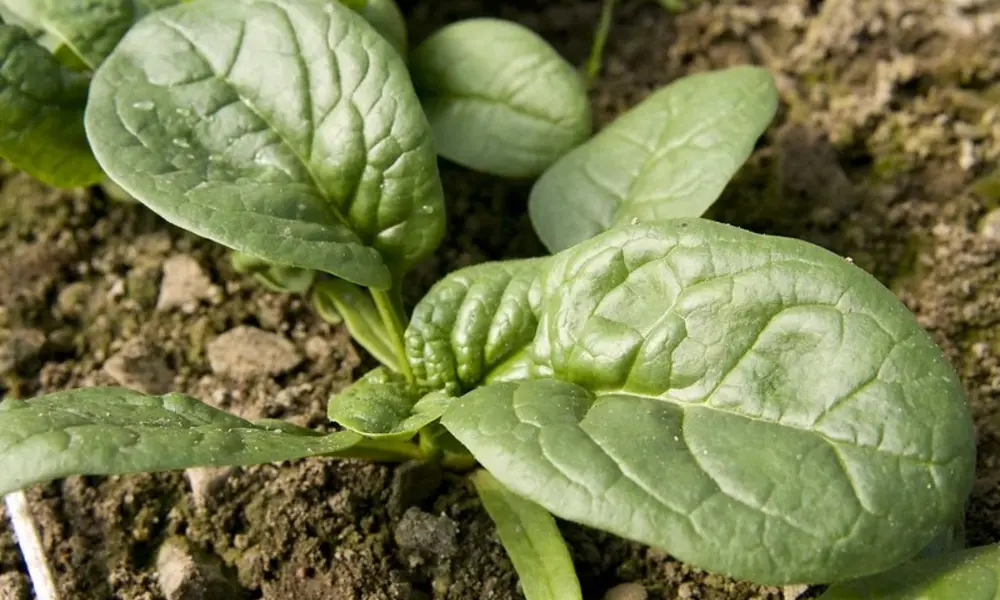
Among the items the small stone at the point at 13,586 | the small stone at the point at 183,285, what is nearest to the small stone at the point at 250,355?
the small stone at the point at 183,285

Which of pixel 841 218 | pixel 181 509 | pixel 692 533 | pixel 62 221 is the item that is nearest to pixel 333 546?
pixel 181 509

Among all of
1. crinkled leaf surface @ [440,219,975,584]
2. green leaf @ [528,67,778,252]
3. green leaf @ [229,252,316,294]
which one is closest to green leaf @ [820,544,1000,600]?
crinkled leaf surface @ [440,219,975,584]

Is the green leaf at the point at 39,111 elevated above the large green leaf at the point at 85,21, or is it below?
below

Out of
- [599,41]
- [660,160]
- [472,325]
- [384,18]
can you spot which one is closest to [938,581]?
[472,325]

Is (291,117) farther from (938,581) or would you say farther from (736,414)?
(938,581)

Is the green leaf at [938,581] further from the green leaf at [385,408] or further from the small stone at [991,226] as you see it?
the small stone at [991,226]

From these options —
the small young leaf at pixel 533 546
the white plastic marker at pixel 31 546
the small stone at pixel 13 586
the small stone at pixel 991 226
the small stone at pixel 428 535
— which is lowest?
the small stone at pixel 13 586

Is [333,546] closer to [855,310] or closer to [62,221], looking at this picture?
[855,310]
